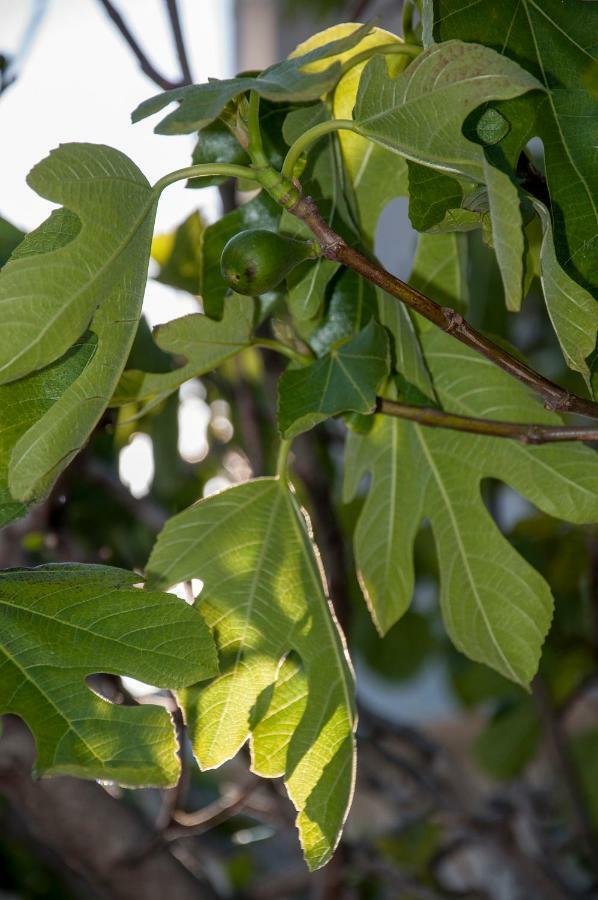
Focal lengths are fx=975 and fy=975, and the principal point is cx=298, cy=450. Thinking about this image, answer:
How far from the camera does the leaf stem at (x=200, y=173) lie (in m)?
0.48

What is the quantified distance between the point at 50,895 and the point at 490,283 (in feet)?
4.28

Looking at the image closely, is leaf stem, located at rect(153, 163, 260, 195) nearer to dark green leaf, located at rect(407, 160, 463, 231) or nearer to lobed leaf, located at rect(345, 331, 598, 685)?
dark green leaf, located at rect(407, 160, 463, 231)

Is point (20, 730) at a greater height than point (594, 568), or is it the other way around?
point (20, 730)

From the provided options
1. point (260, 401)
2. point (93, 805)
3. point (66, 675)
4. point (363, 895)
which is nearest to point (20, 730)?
point (93, 805)

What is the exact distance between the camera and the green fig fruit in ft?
1.59

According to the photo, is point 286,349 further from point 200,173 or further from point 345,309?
point 200,173

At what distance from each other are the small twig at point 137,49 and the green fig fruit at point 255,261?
1.56 feet

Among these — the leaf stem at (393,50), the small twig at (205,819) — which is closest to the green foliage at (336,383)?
the leaf stem at (393,50)

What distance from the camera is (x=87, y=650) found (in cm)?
53

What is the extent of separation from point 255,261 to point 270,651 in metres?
0.26

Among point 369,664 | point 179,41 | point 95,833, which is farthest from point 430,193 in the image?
point 369,664

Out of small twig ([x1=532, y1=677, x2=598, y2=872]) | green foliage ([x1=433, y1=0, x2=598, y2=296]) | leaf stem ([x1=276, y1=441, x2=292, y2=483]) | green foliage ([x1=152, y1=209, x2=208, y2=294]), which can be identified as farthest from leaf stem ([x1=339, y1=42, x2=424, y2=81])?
small twig ([x1=532, y1=677, x2=598, y2=872])

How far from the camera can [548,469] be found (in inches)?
25.4

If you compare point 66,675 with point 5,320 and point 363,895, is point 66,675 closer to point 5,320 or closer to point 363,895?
point 5,320
